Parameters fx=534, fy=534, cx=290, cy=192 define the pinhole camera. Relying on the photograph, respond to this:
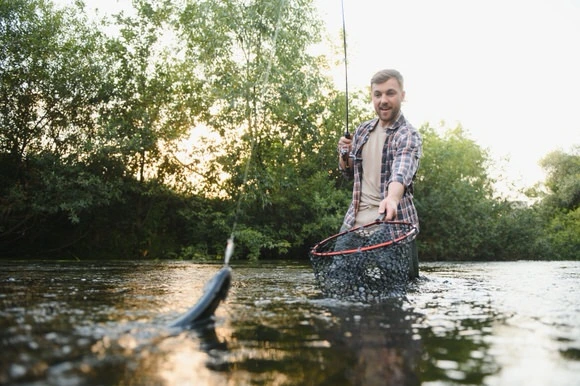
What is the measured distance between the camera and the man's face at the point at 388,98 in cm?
475

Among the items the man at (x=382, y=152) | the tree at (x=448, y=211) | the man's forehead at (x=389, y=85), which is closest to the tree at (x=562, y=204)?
the tree at (x=448, y=211)

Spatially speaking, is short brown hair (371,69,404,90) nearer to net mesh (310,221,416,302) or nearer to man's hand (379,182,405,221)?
man's hand (379,182,405,221)

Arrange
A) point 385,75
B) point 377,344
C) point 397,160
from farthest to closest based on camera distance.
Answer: point 385,75 < point 397,160 < point 377,344

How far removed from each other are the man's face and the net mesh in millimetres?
1014

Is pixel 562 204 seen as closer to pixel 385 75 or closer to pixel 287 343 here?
pixel 385 75

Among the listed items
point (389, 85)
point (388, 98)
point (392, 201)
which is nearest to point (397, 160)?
point (392, 201)

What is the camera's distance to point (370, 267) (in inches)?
165

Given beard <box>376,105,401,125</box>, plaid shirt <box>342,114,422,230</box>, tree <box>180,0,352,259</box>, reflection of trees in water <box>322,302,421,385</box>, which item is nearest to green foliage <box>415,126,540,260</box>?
tree <box>180,0,352,259</box>

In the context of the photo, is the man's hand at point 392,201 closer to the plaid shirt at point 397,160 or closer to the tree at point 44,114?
the plaid shirt at point 397,160

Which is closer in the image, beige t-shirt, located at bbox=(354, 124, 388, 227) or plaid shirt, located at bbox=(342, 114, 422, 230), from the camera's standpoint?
plaid shirt, located at bbox=(342, 114, 422, 230)

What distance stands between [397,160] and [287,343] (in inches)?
103

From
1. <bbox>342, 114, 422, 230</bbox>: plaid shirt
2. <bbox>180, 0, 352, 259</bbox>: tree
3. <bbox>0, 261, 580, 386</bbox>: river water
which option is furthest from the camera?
<bbox>180, 0, 352, 259</bbox>: tree

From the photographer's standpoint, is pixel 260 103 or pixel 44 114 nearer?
pixel 44 114

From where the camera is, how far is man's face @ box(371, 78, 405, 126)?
4.75 meters
